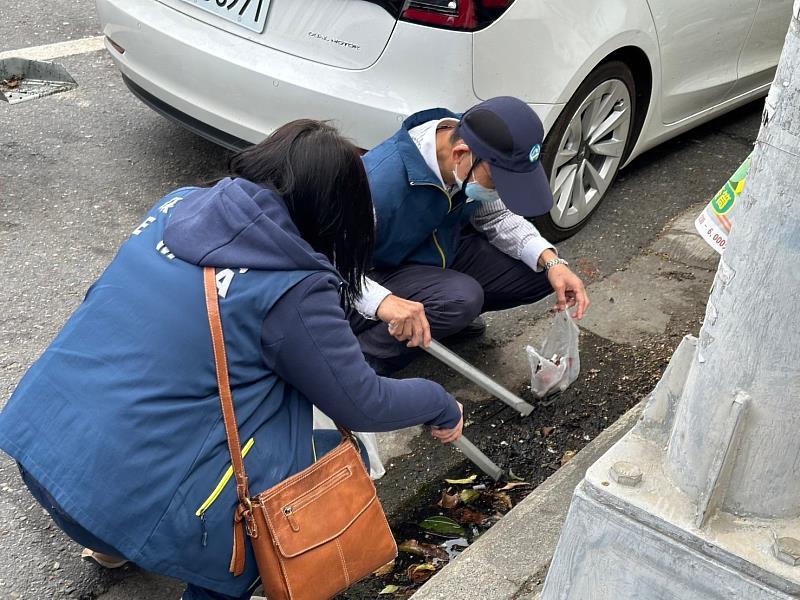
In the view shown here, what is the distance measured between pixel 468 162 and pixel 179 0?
1588mm

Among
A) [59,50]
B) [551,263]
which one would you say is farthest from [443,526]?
[59,50]

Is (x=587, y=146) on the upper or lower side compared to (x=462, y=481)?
upper

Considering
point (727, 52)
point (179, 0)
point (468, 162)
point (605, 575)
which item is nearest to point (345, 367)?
point (605, 575)

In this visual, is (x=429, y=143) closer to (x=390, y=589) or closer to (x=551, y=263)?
(x=551, y=263)

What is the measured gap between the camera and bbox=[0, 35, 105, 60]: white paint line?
5504mm

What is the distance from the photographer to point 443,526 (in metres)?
2.78

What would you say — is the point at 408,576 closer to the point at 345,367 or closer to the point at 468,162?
the point at 345,367

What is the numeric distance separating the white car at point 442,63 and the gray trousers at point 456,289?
1.86 feet

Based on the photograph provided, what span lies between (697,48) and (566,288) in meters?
1.74

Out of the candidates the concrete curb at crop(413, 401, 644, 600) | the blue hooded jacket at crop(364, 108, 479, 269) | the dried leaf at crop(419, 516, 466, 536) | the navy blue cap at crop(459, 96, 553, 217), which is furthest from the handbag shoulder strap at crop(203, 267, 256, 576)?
the navy blue cap at crop(459, 96, 553, 217)

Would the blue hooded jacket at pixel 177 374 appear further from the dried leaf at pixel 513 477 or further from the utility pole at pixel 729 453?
the dried leaf at pixel 513 477

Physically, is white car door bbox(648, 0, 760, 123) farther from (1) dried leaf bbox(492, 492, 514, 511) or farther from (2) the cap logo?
(1) dried leaf bbox(492, 492, 514, 511)

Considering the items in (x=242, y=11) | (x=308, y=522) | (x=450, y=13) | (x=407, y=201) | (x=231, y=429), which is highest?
(x=450, y=13)

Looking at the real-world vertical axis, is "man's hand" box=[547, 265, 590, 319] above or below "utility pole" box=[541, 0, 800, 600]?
below
